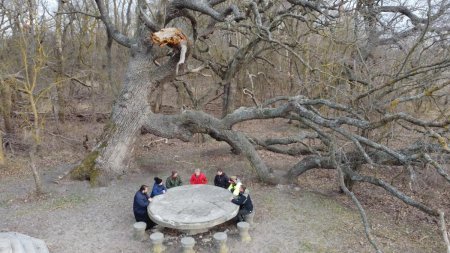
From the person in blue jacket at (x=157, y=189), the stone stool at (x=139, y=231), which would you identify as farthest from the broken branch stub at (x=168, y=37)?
the stone stool at (x=139, y=231)

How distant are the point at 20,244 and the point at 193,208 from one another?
3812 millimetres

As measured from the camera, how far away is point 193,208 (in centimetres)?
924

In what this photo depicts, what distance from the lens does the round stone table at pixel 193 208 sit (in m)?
8.53

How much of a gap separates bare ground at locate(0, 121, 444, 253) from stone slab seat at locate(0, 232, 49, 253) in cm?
32

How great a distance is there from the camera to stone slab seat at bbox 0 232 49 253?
23.5ft

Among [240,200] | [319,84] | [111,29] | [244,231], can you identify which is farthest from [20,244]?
[319,84]

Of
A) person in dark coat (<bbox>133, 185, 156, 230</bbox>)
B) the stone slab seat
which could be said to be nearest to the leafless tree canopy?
person in dark coat (<bbox>133, 185, 156, 230</bbox>)

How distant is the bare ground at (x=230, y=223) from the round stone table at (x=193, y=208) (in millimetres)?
556

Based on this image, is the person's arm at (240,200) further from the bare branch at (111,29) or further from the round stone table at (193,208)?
the bare branch at (111,29)

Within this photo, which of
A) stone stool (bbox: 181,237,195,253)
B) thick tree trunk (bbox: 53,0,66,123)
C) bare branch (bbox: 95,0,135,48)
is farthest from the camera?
thick tree trunk (bbox: 53,0,66,123)

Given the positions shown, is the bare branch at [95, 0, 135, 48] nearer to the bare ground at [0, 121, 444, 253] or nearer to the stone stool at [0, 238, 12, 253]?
the bare ground at [0, 121, 444, 253]

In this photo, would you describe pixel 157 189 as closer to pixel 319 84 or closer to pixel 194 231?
pixel 194 231

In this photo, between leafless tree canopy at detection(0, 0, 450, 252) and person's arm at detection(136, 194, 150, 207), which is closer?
person's arm at detection(136, 194, 150, 207)

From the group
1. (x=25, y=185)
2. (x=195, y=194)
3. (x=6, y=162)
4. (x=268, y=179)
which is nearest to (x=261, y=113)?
(x=268, y=179)
